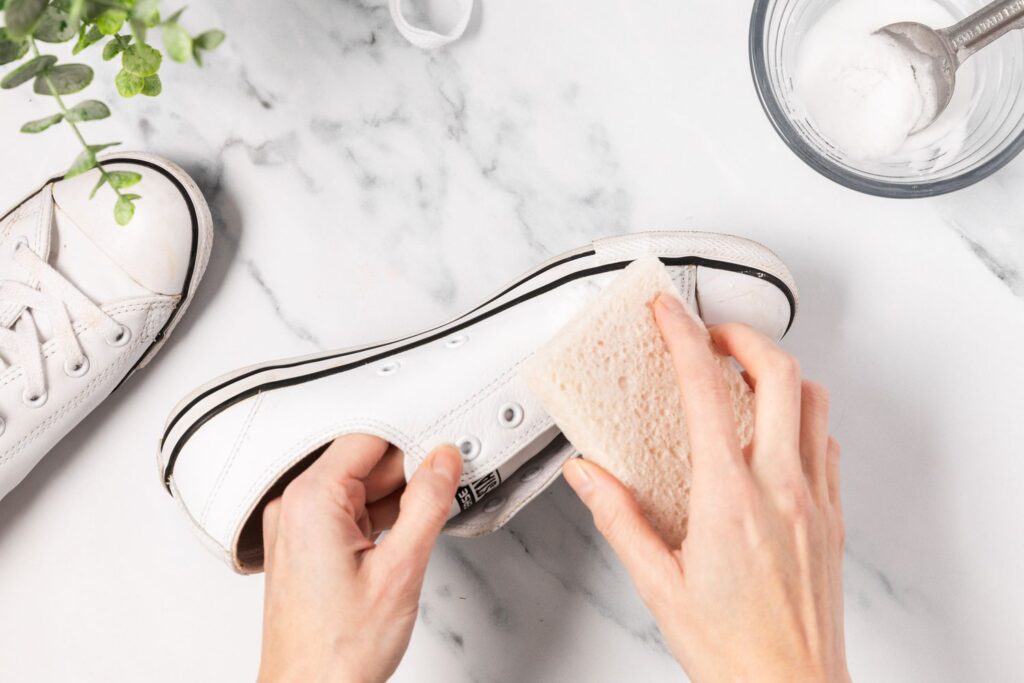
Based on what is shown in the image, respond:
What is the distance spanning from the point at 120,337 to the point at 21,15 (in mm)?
428

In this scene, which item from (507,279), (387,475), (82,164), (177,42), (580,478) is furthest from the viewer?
(507,279)

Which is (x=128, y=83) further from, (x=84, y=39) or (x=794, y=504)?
(x=794, y=504)

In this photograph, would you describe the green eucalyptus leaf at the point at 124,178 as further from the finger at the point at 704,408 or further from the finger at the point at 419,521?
the finger at the point at 704,408

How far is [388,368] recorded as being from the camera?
77 cm

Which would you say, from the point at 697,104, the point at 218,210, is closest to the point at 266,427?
the point at 218,210

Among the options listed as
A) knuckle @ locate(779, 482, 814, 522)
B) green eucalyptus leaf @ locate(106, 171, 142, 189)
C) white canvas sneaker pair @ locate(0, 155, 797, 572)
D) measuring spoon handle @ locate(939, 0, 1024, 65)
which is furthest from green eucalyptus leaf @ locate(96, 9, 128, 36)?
measuring spoon handle @ locate(939, 0, 1024, 65)

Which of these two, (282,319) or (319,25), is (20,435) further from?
(319,25)

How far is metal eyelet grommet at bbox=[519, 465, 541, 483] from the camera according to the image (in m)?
0.78

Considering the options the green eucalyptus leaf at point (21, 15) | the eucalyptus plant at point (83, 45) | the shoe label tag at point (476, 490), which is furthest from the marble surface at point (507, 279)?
the green eucalyptus leaf at point (21, 15)

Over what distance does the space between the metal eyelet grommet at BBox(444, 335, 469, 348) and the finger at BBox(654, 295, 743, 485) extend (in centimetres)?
23

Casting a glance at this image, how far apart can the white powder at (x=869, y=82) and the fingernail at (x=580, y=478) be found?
408 millimetres

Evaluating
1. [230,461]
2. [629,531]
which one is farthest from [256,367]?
[629,531]

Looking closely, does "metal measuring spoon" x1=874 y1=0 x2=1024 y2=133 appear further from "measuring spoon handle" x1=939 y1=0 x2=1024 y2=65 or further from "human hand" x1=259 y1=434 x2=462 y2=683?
"human hand" x1=259 y1=434 x2=462 y2=683

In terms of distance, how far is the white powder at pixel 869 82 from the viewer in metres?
0.75
